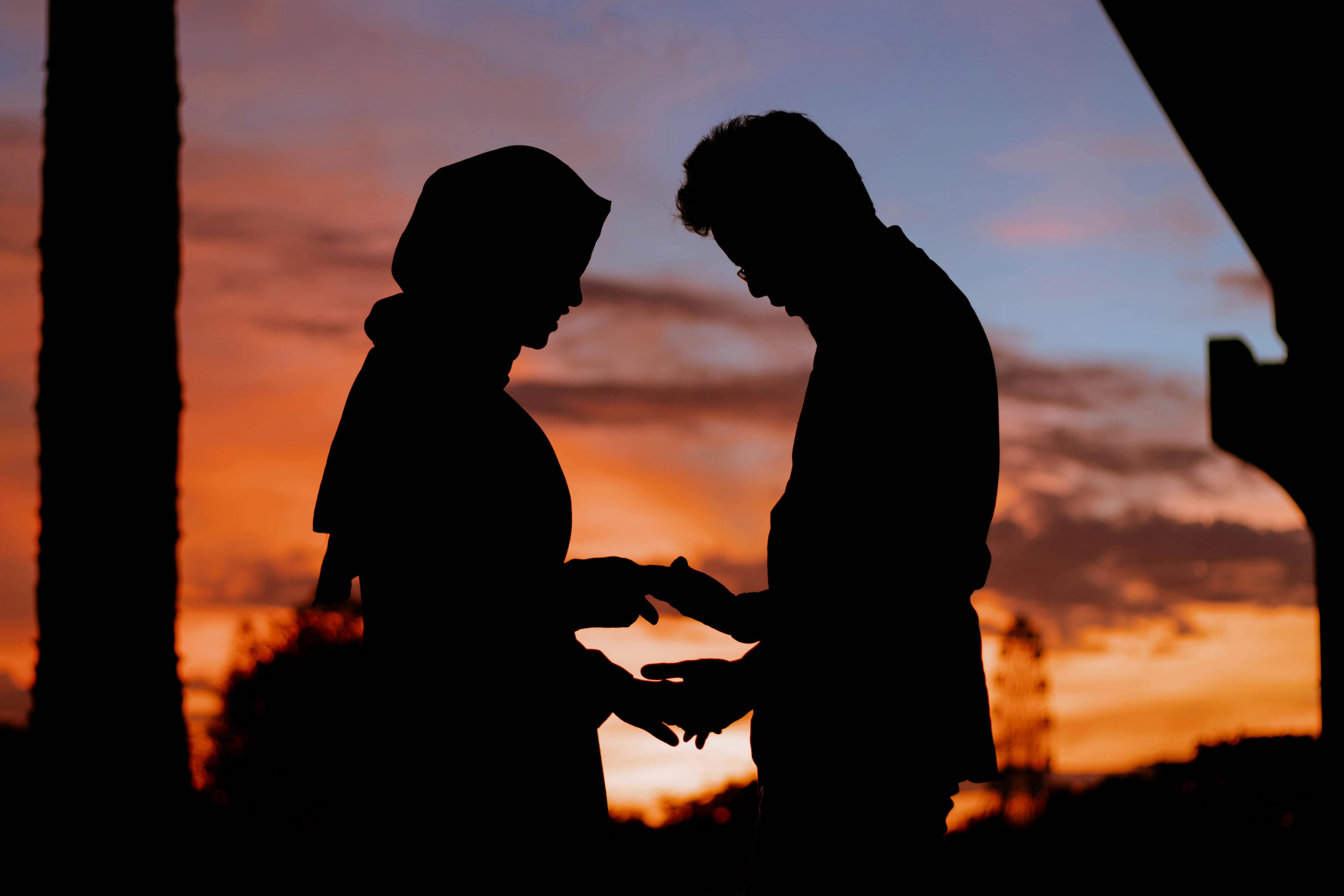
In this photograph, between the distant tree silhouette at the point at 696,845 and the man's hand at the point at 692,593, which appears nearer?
the man's hand at the point at 692,593

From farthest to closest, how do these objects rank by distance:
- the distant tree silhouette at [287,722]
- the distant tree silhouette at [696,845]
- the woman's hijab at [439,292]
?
the distant tree silhouette at [287,722] < the distant tree silhouette at [696,845] < the woman's hijab at [439,292]

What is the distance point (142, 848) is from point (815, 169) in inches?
174

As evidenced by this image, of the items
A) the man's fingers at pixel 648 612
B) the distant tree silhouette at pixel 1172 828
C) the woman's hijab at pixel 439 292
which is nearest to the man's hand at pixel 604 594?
the man's fingers at pixel 648 612

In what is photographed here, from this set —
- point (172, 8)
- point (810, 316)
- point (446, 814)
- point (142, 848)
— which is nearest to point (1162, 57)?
point (810, 316)

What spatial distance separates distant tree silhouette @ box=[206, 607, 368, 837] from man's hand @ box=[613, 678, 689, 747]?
73.1ft

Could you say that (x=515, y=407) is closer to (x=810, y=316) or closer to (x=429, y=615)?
(x=429, y=615)

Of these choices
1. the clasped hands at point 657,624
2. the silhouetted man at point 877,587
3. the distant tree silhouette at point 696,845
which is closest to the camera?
the silhouetted man at point 877,587

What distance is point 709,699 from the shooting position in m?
3.42

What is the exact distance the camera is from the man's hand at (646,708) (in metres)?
3.33

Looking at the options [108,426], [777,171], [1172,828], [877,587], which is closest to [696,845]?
[1172,828]

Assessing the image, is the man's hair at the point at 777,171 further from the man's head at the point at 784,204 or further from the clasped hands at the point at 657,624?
the clasped hands at the point at 657,624

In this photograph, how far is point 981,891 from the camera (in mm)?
9320

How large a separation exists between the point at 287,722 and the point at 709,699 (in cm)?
2573

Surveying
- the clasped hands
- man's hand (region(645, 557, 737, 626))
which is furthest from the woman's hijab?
man's hand (region(645, 557, 737, 626))
